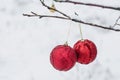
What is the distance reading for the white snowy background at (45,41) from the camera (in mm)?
3285

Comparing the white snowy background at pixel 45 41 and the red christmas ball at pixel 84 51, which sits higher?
the red christmas ball at pixel 84 51

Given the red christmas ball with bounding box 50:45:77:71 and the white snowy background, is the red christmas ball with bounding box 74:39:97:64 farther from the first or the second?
the white snowy background

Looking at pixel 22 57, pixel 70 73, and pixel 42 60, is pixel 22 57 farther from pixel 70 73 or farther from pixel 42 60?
pixel 70 73

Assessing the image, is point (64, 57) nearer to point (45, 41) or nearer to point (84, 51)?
point (84, 51)

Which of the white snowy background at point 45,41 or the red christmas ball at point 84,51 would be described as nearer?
the red christmas ball at point 84,51

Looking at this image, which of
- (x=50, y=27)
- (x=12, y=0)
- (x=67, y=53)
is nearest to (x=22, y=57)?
(x=50, y=27)

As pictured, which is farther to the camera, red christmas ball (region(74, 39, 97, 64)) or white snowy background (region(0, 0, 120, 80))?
white snowy background (region(0, 0, 120, 80))

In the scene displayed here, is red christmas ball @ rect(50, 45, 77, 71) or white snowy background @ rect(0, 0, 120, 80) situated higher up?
red christmas ball @ rect(50, 45, 77, 71)

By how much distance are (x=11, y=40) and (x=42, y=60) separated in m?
0.41

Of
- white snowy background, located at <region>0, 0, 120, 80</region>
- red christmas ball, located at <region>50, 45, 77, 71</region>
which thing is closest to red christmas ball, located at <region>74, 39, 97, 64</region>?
red christmas ball, located at <region>50, 45, 77, 71</region>

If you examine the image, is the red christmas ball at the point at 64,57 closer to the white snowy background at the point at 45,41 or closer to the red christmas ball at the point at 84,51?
the red christmas ball at the point at 84,51

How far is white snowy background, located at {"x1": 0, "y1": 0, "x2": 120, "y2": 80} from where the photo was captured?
3.29 metres

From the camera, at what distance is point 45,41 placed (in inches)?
143

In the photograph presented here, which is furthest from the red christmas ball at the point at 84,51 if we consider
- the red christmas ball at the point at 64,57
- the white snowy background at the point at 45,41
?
the white snowy background at the point at 45,41
